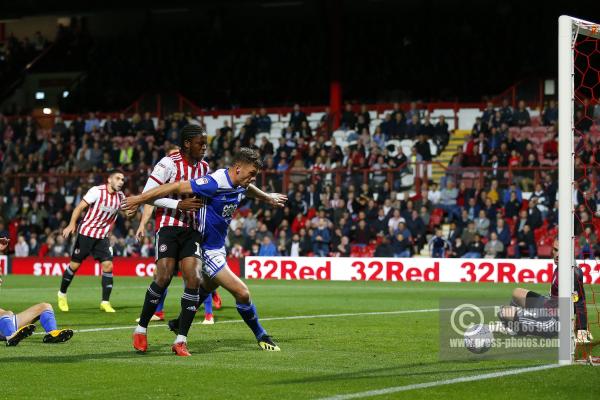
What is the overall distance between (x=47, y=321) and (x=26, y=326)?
64 centimetres

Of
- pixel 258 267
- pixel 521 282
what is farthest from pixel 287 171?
pixel 521 282

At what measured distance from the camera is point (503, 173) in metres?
28.9

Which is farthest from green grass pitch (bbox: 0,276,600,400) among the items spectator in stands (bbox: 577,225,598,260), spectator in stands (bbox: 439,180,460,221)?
spectator in stands (bbox: 439,180,460,221)

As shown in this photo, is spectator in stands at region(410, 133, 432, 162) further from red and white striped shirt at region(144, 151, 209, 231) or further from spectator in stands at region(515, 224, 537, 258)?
red and white striped shirt at region(144, 151, 209, 231)

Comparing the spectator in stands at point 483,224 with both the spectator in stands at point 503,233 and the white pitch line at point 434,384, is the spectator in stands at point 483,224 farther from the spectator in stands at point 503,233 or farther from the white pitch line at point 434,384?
the white pitch line at point 434,384

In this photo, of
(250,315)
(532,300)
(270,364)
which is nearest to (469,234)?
(532,300)

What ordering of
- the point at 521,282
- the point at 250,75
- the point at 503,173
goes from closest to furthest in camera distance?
the point at 521,282 → the point at 503,173 → the point at 250,75

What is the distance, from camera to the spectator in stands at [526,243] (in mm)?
27031

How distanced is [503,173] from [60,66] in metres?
22.9

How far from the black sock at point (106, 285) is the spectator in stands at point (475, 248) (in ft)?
40.3

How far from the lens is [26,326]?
1095cm

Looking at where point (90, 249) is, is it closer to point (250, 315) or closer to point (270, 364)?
point (250, 315)

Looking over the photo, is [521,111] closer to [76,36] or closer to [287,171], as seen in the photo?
[287,171]

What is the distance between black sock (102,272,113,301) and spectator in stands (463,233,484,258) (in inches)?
484
